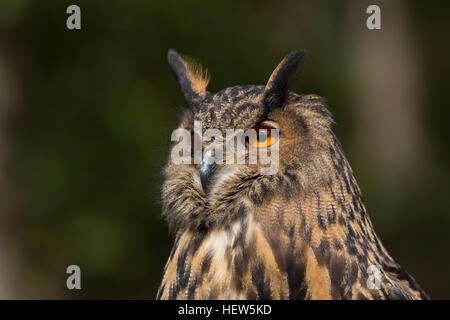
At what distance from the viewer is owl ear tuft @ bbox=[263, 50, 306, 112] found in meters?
2.54

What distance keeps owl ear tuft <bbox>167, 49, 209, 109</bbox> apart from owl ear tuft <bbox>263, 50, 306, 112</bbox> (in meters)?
0.38

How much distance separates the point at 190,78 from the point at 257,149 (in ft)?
1.97

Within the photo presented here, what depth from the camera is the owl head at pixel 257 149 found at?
2416 mm

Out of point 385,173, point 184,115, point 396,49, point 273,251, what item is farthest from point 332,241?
point 396,49

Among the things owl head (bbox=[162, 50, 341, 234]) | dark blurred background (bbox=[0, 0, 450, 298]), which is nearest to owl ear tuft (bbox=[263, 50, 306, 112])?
owl head (bbox=[162, 50, 341, 234])

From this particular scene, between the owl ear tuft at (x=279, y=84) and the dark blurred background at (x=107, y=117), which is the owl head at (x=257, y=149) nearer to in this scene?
the owl ear tuft at (x=279, y=84)

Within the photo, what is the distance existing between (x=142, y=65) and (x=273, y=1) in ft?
7.07

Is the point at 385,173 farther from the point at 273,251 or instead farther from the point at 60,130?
the point at 273,251

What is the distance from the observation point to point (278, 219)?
94.2 inches

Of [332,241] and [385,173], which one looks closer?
[332,241]

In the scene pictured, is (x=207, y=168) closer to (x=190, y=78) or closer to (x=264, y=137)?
(x=264, y=137)

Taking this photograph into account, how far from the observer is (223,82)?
7.06m

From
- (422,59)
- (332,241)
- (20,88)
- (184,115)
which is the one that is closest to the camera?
(332,241)

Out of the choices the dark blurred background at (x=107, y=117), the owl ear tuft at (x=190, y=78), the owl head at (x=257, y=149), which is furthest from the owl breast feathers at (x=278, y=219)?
the dark blurred background at (x=107, y=117)
